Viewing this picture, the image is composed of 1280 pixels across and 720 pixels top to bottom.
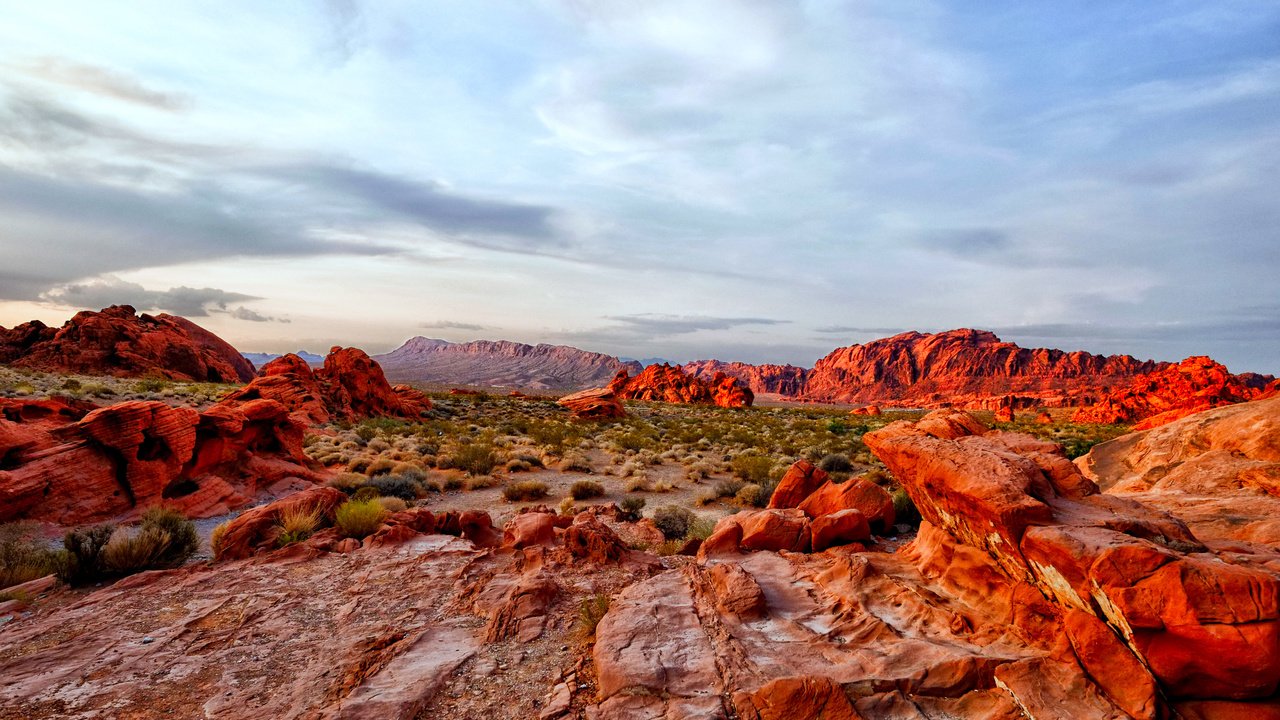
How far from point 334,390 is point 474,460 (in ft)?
57.9

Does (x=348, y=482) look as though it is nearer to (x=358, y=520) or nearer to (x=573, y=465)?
(x=358, y=520)

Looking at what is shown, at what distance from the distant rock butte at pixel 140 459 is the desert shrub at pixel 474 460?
4.23m

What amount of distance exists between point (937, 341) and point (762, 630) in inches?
8310

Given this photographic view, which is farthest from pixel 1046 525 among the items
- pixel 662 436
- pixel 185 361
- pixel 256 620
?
pixel 185 361

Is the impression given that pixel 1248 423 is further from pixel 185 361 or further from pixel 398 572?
pixel 185 361

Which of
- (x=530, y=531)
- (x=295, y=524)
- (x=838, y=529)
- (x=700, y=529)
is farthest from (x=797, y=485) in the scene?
(x=295, y=524)

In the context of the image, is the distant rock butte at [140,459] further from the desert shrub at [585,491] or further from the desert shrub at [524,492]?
the desert shrub at [585,491]

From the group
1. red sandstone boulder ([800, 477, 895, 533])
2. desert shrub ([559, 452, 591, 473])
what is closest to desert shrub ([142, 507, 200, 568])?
red sandstone boulder ([800, 477, 895, 533])

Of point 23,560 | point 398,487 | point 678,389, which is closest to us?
point 23,560

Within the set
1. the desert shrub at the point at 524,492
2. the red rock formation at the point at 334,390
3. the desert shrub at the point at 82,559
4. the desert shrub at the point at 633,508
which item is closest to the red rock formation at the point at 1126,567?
the desert shrub at the point at 633,508

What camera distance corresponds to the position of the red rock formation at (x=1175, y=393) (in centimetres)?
4243

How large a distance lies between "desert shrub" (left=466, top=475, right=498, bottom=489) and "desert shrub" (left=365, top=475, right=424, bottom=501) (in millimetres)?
1523

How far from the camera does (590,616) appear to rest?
6207 mm

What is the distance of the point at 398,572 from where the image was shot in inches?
324
